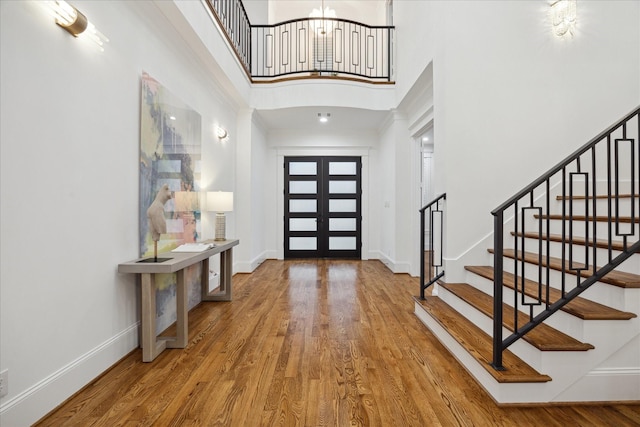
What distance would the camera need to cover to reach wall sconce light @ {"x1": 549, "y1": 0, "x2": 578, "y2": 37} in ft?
10.9

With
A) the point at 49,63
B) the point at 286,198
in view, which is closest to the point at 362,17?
the point at 286,198

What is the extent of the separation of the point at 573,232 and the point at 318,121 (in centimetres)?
477

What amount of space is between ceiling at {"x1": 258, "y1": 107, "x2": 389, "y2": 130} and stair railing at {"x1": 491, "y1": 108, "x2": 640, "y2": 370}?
339 cm

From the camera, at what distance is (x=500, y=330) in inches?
77.4

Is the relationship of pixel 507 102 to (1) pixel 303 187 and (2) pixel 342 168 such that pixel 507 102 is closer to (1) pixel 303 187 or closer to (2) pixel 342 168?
(2) pixel 342 168

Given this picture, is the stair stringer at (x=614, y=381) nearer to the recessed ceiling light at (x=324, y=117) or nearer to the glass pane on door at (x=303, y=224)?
the recessed ceiling light at (x=324, y=117)

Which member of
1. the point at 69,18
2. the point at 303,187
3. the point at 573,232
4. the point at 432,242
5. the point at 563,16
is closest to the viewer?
the point at 69,18

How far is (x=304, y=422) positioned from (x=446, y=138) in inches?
114

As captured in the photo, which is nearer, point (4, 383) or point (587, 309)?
point (4, 383)

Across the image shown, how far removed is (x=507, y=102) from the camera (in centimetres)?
341

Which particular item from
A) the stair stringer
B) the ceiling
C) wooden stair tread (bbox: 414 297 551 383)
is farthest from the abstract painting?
the stair stringer

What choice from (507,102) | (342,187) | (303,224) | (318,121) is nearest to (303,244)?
(303,224)

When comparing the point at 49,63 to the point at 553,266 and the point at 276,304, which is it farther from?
the point at 553,266

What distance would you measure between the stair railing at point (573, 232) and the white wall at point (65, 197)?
97.6 inches
